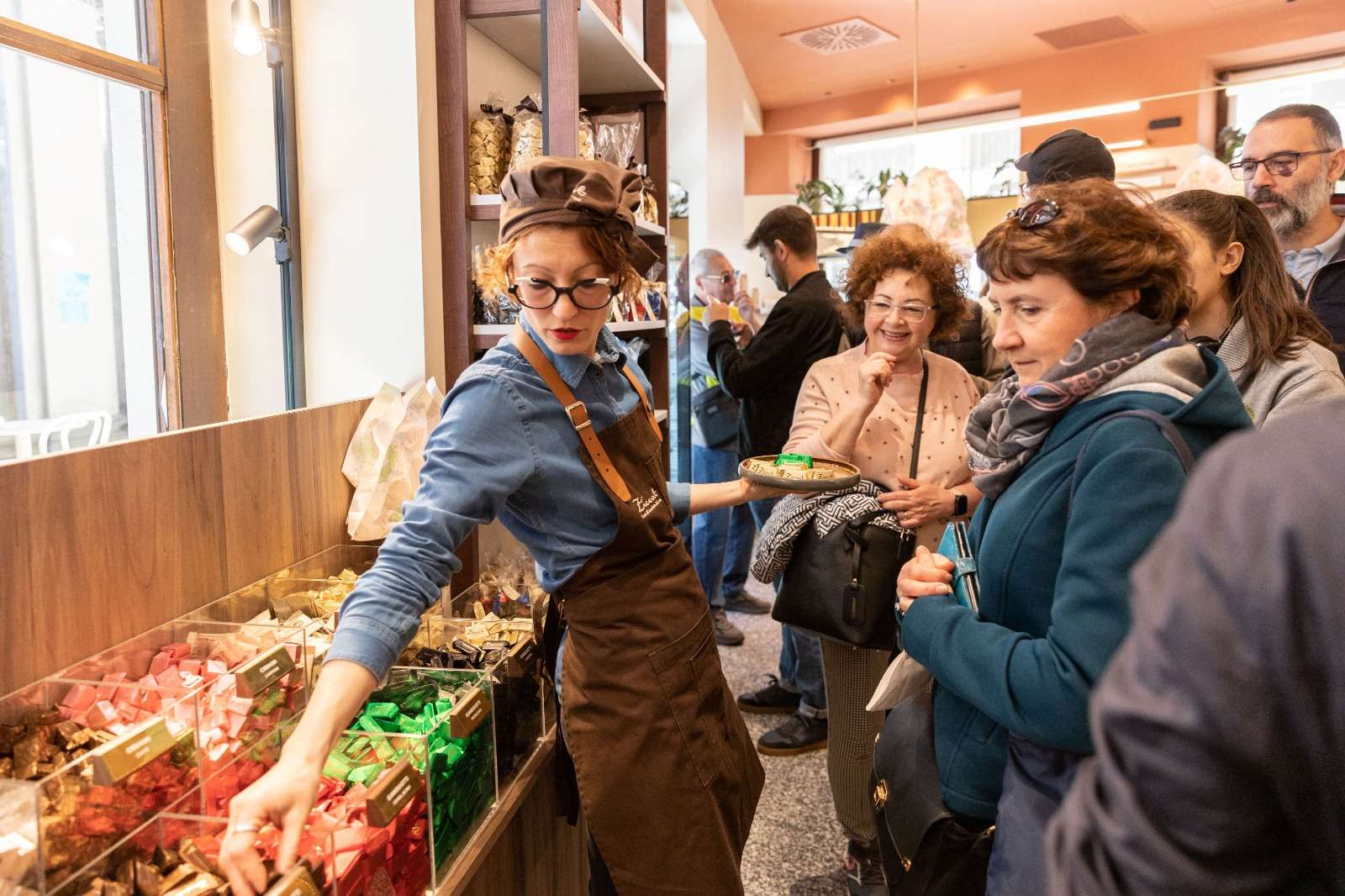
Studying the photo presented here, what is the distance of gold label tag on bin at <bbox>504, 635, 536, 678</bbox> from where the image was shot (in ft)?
5.91

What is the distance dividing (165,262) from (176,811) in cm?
142

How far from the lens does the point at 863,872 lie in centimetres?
255

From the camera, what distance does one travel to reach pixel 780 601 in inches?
96.0

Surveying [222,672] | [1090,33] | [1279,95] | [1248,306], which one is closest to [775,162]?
[1090,33]

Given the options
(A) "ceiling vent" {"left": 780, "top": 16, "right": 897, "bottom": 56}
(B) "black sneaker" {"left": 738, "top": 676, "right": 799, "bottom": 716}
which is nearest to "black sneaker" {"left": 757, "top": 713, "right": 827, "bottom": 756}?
(B) "black sneaker" {"left": 738, "top": 676, "right": 799, "bottom": 716}

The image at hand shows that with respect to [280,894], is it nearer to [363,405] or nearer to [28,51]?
[363,405]

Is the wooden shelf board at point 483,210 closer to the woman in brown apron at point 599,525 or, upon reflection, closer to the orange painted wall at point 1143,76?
the woman in brown apron at point 599,525

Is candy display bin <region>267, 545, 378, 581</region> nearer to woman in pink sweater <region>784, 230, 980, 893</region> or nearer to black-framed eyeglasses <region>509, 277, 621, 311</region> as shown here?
black-framed eyeglasses <region>509, 277, 621, 311</region>

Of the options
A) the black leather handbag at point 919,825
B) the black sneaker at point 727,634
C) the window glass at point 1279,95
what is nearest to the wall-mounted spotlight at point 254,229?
the black leather handbag at point 919,825

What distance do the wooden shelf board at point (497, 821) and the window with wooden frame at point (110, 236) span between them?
3.81ft

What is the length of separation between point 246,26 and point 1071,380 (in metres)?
1.67

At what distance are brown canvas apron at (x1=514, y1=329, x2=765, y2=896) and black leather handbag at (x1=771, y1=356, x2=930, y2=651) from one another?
733 millimetres

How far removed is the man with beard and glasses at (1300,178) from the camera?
8.89ft

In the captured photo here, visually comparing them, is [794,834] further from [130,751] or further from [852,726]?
[130,751]
